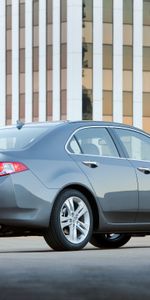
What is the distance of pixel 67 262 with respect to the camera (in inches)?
317

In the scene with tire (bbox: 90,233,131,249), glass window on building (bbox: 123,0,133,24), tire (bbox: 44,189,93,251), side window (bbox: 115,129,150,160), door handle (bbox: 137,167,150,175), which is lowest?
tire (bbox: 90,233,131,249)

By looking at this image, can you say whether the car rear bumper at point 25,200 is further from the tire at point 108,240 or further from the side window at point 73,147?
the tire at point 108,240

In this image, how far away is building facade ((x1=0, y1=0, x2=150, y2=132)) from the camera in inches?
2719

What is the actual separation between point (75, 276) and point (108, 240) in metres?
4.71

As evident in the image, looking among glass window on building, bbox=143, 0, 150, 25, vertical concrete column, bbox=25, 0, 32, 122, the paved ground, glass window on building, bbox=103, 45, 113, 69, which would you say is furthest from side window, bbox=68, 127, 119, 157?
glass window on building, bbox=143, 0, 150, 25

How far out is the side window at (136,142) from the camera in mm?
10695

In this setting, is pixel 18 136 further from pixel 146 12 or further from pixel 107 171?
pixel 146 12

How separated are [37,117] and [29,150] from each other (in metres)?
61.6

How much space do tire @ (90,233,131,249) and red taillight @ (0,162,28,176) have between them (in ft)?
7.09

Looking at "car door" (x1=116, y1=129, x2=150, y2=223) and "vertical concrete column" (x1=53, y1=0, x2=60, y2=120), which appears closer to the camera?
"car door" (x1=116, y1=129, x2=150, y2=223)

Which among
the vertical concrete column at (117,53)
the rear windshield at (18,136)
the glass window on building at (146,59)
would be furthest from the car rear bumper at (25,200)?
the glass window on building at (146,59)

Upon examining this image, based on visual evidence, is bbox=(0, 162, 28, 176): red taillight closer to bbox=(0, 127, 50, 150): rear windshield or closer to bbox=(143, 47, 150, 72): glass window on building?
bbox=(0, 127, 50, 150): rear windshield

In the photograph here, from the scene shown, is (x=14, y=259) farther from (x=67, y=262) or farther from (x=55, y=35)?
(x=55, y=35)

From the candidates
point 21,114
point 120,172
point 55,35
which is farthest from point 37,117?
point 120,172
